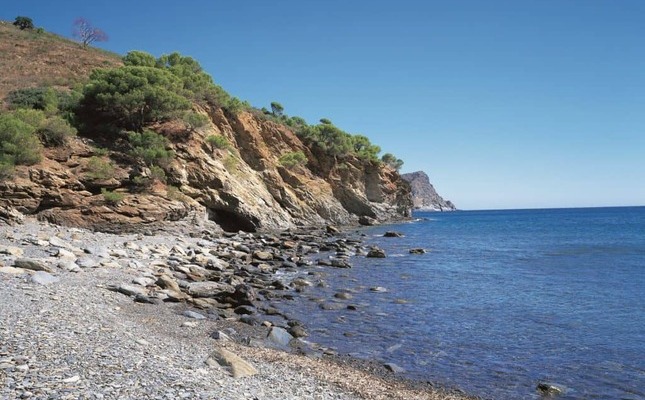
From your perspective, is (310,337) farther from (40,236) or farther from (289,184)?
(289,184)

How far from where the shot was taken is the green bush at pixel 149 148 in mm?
29959

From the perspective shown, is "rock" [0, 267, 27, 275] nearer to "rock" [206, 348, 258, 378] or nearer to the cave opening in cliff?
"rock" [206, 348, 258, 378]

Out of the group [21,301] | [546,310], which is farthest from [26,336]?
[546,310]

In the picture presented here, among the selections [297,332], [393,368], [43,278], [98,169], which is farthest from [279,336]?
[98,169]

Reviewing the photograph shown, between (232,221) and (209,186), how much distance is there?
168 inches

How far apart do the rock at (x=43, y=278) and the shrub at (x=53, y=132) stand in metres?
18.3

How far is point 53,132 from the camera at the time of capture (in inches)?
1078

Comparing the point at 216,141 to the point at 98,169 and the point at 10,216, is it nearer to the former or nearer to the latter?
the point at 98,169

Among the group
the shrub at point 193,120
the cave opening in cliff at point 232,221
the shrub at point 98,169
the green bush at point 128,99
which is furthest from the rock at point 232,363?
the shrub at point 193,120

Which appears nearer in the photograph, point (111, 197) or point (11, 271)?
point (11, 271)

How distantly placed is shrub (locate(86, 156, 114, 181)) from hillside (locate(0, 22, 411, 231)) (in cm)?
6

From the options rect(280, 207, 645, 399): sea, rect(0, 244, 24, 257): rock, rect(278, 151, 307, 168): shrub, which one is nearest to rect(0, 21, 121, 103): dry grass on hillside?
rect(278, 151, 307, 168): shrub

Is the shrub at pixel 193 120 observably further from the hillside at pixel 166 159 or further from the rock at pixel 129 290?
the rock at pixel 129 290

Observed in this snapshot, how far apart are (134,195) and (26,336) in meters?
21.8
